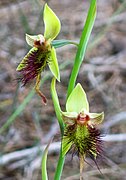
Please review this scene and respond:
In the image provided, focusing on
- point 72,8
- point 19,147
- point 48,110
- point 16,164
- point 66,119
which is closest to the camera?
point 66,119

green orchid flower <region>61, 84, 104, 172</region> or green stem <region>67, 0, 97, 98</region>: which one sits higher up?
green stem <region>67, 0, 97, 98</region>

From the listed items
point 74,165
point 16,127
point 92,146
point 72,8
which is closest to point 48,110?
point 16,127

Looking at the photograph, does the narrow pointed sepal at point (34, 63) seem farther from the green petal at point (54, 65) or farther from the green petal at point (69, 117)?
the green petal at point (69, 117)

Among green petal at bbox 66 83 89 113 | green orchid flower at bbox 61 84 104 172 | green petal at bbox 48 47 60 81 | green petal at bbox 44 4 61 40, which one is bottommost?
green orchid flower at bbox 61 84 104 172

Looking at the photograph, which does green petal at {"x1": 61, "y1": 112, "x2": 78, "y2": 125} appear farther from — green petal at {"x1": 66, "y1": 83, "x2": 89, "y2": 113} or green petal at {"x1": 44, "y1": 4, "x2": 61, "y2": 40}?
green petal at {"x1": 44, "y1": 4, "x2": 61, "y2": 40}

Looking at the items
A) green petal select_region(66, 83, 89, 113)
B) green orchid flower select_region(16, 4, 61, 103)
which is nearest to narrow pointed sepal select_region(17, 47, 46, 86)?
green orchid flower select_region(16, 4, 61, 103)

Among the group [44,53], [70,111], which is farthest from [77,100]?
[44,53]

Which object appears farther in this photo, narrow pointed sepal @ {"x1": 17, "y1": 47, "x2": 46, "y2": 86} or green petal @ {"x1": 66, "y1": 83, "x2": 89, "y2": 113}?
narrow pointed sepal @ {"x1": 17, "y1": 47, "x2": 46, "y2": 86}

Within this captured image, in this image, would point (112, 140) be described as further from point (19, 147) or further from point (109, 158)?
point (19, 147)

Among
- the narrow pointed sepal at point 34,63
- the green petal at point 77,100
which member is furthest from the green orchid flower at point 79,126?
the narrow pointed sepal at point 34,63
